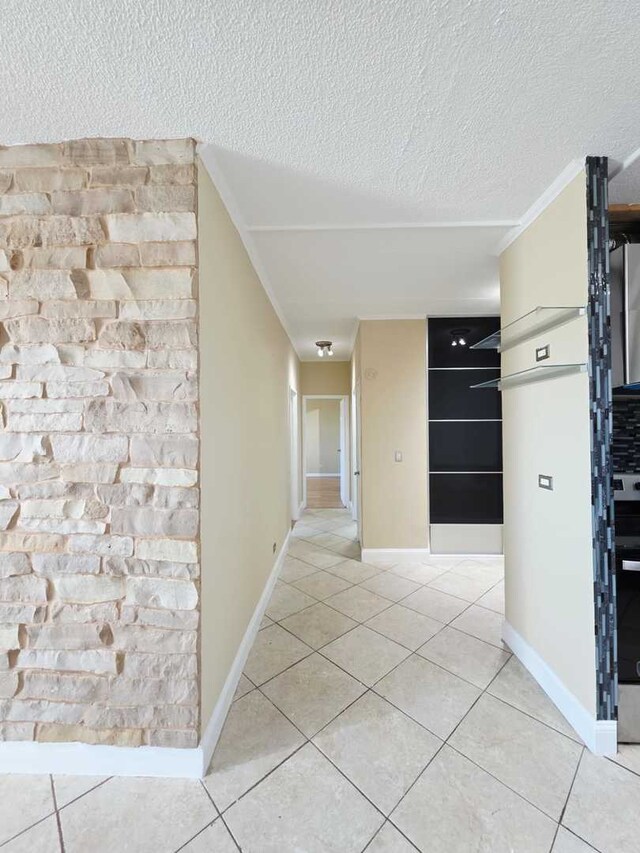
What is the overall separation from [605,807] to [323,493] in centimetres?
618

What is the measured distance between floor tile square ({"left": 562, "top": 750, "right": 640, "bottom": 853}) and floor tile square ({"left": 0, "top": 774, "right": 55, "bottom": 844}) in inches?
71.5

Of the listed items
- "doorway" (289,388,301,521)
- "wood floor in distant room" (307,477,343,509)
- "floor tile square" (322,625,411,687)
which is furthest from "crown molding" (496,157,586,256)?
"wood floor in distant room" (307,477,343,509)

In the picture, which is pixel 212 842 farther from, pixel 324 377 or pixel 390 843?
pixel 324 377

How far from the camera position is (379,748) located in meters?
1.42

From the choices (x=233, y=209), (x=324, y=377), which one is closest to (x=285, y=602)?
(x=233, y=209)

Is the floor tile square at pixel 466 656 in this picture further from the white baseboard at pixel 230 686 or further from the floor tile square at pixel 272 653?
the white baseboard at pixel 230 686

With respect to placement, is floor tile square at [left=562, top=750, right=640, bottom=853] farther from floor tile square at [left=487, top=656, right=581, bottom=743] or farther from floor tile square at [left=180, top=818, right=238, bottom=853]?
floor tile square at [left=180, top=818, right=238, bottom=853]

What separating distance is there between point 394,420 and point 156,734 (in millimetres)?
2882

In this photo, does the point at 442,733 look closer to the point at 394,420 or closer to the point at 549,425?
the point at 549,425

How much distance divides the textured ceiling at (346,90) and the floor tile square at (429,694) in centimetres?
246

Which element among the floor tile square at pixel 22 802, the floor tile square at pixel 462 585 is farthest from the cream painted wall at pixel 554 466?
the floor tile square at pixel 22 802

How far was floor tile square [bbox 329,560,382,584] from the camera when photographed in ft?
10.1

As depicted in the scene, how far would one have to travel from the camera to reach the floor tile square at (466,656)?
1.85 m

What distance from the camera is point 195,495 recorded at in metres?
1.29
